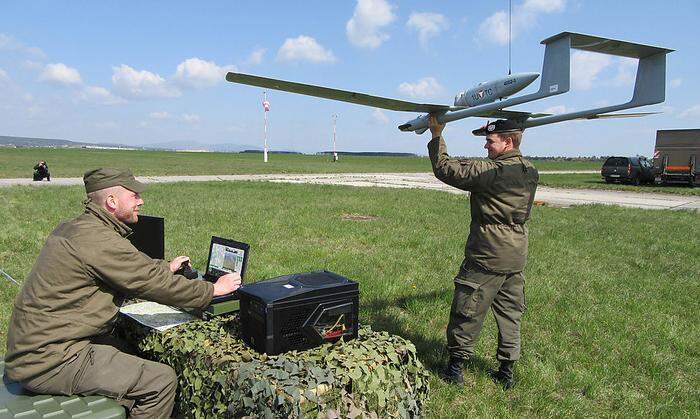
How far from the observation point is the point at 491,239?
159 inches

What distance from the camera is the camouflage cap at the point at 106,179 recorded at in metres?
3.07

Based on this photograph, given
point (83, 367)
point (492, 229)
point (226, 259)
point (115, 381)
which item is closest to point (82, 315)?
point (83, 367)

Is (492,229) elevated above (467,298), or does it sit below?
above

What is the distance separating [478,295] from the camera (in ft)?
13.3

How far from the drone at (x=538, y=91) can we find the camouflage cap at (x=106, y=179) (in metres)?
1.39

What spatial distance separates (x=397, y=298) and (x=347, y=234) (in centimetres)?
420

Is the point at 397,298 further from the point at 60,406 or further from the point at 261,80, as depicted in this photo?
the point at 60,406

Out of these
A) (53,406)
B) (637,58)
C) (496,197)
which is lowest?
(53,406)

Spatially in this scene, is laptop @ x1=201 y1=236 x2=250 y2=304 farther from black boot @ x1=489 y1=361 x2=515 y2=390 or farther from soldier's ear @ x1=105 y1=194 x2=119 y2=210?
black boot @ x1=489 y1=361 x2=515 y2=390

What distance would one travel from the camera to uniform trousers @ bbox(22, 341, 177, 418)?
2.84 metres

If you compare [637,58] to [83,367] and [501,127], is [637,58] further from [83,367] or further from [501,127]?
[83,367]

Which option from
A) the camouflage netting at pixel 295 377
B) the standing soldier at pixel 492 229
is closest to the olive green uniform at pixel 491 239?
the standing soldier at pixel 492 229

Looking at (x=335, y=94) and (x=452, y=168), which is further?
(x=335, y=94)

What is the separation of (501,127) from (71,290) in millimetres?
3474
